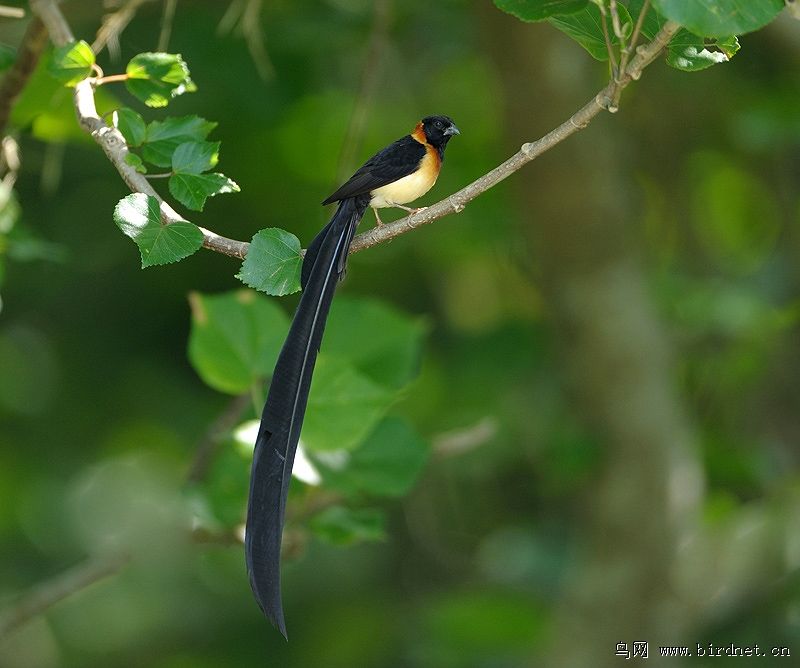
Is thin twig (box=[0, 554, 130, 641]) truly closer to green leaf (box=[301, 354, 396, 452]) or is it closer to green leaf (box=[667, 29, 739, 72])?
green leaf (box=[301, 354, 396, 452])

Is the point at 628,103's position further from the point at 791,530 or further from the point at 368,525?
the point at 368,525

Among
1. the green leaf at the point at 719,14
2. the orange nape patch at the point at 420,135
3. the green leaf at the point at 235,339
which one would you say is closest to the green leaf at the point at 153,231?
the orange nape patch at the point at 420,135

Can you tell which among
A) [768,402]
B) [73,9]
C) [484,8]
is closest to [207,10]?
[73,9]

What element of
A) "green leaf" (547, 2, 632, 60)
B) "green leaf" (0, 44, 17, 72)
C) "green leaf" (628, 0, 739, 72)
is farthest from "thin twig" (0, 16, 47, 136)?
"green leaf" (628, 0, 739, 72)

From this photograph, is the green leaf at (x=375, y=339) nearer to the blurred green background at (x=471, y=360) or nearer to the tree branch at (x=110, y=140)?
the blurred green background at (x=471, y=360)

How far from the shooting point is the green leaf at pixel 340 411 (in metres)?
1.51

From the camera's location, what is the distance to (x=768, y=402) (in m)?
3.23

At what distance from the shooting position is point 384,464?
68.3 inches

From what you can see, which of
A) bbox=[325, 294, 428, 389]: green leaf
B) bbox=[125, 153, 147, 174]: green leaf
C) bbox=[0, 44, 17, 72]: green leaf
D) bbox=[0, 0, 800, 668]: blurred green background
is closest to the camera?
bbox=[125, 153, 147, 174]: green leaf

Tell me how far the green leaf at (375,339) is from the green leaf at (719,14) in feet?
3.94

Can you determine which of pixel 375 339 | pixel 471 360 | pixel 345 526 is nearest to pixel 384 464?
pixel 345 526

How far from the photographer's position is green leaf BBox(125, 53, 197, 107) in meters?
1.16

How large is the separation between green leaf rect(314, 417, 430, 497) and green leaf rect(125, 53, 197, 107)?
0.79 meters

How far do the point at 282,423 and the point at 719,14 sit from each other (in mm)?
645
